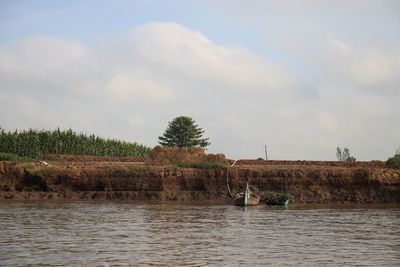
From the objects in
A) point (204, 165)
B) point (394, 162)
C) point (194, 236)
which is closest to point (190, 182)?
point (204, 165)

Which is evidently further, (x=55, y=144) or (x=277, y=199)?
(x=55, y=144)

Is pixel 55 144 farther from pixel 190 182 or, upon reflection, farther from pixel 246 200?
pixel 246 200

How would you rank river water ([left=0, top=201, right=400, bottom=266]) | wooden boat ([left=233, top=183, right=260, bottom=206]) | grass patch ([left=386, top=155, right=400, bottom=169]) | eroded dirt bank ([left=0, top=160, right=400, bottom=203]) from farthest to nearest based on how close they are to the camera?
grass patch ([left=386, top=155, right=400, bottom=169]) → eroded dirt bank ([left=0, top=160, right=400, bottom=203]) → wooden boat ([left=233, top=183, right=260, bottom=206]) → river water ([left=0, top=201, right=400, bottom=266])

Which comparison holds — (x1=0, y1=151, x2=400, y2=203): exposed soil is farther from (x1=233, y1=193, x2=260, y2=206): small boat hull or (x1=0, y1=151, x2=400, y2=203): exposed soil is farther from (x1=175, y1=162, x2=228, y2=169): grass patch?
(x1=233, y1=193, x2=260, y2=206): small boat hull

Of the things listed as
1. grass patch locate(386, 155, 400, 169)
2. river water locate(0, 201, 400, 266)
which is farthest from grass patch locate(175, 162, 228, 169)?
grass patch locate(386, 155, 400, 169)

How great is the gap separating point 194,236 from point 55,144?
3948cm

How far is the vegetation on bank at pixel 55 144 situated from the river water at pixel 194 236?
72.1 ft

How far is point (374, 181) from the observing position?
41.9 metres

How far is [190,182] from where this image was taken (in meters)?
43.0

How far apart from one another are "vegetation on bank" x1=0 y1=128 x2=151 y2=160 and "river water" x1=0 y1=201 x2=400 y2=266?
2198 centimetres

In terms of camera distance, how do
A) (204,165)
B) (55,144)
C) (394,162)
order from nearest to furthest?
(204,165) < (394,162) < (55,144)

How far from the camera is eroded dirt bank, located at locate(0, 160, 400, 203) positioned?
41.8m

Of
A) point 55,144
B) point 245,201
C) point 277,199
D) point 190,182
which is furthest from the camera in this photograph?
point 55,144

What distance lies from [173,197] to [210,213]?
1042 cm
